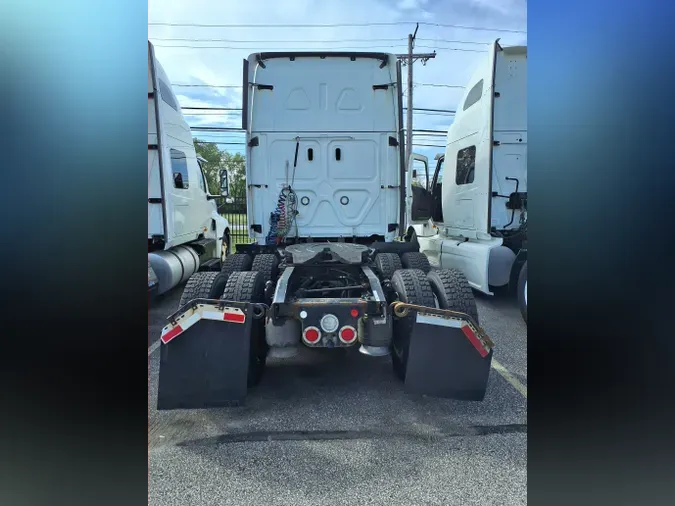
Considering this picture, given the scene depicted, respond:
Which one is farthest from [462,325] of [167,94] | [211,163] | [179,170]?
[211,163]

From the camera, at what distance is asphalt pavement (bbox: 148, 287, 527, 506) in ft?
7.39

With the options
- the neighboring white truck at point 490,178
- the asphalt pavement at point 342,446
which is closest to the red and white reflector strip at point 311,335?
the asphalt pavement at point 342,446

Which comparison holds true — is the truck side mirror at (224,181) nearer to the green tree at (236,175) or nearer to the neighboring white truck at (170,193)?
→ the neighboring white truck at (170,193)

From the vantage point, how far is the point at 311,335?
3086 millimetres

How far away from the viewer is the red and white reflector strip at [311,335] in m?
3.08

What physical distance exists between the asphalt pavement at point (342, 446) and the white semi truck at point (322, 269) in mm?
215

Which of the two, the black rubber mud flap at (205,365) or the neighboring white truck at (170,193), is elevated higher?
the neighboring white truck at (170,193)

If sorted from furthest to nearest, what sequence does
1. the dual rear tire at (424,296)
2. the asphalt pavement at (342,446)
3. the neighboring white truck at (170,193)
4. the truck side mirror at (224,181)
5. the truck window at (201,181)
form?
the truck window at (201,181) < the truck side mirror at (224,181) < the neighboring white truck at (170,193) < the dual rear tire at (424,296) < the asphalt pavement at (342,446)

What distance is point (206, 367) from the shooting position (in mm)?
2959

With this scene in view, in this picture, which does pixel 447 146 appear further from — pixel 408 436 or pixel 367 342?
pixel 408 436

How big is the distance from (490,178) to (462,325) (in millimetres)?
3670

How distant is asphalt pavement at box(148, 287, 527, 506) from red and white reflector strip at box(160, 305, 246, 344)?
2.24 feet

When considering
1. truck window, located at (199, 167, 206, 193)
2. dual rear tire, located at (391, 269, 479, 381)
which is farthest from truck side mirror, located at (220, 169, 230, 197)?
dual rear tire, located at (391, 269, 479, 381)
